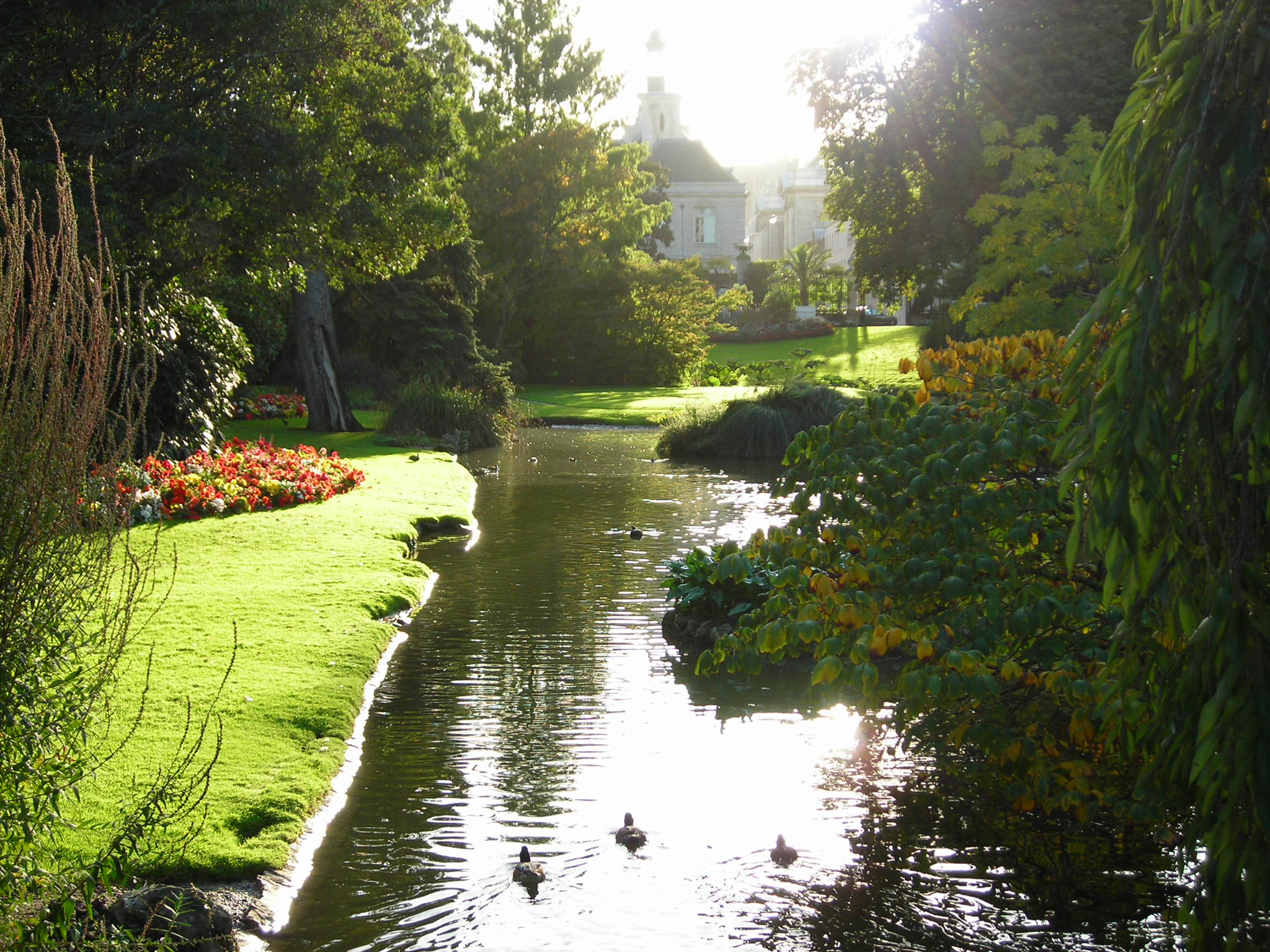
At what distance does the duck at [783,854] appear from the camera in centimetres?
622

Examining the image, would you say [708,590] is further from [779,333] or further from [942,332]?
[779,333]

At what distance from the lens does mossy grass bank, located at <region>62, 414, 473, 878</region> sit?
6148mm

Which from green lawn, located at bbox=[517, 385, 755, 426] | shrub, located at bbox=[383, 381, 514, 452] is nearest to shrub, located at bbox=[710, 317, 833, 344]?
green lawn, located at bbox=[517, 385, 755, 426]

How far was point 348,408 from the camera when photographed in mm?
27656

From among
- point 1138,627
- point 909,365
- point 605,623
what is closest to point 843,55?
point 605,623

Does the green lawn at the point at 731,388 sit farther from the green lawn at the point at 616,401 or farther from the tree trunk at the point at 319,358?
the tree trunk at the point at 319,358

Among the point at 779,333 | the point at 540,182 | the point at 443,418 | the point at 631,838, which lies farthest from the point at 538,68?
the point at 631,838

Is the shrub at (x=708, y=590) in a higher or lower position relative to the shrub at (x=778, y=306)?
lower

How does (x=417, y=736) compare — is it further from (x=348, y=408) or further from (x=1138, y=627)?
(x=348, y=408)

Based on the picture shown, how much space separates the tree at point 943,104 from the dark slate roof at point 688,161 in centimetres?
6247

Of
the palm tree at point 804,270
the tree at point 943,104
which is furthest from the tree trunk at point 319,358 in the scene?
the palm tree at point 804,270

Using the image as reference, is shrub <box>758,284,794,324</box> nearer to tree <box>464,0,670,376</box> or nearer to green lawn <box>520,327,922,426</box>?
green lawn <box>520,327,922,426</box>

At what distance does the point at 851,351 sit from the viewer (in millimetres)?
56125

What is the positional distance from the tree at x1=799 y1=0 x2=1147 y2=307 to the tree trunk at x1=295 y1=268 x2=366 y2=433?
15.7 meters
